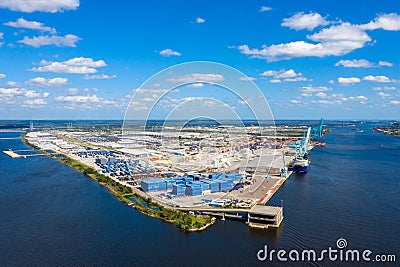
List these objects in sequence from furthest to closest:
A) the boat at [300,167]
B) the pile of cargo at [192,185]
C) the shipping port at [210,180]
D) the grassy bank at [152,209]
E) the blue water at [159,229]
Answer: the boat at [300,167] → the pile of cargo at [192,185] → the shipping port at [210,180] → the grassy bank at [152,209] → the blue water at [159,229]

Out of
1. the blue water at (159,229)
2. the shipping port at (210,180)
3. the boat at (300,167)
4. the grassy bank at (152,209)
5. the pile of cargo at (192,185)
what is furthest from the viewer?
the boat at (300,167)

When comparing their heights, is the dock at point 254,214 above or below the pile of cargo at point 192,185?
below

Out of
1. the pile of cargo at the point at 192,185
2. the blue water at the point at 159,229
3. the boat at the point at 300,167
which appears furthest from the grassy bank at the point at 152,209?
the boat at the point at 300,167

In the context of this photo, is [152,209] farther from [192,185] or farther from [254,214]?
[254,214]

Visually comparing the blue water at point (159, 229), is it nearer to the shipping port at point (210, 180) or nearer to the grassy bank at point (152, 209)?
the grassy bank at point (152, 209)

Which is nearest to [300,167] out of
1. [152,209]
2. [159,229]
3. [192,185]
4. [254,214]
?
[192,185]

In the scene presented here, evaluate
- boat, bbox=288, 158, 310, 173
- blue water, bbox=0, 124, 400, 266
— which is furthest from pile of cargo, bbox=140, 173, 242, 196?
boat, bbox=288, 158, 310, 173

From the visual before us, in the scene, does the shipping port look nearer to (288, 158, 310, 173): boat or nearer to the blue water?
(288, 158, 310, 173): boat

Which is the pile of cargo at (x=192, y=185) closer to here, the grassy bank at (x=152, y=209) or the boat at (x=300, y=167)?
the grassy bank at (x=152, y=209)

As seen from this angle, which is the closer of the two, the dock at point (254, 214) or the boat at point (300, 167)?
the dock at point (254, 214)
